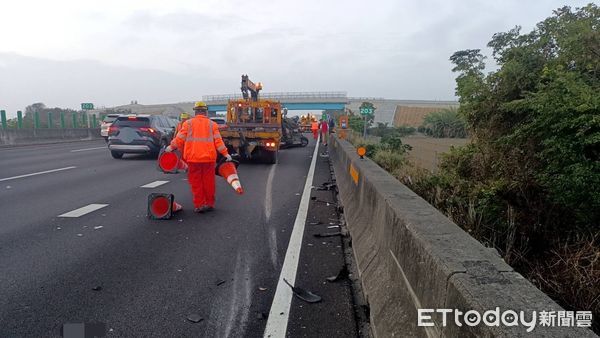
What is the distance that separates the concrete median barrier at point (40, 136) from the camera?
24.8 m

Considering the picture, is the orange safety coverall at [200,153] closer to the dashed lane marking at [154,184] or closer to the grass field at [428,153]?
the dashed lane marking at [154,184]

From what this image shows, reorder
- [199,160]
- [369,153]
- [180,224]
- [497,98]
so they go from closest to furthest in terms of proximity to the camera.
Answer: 1. [497,98]
2. [180,224]
3. [199,160]
4. [369,153]

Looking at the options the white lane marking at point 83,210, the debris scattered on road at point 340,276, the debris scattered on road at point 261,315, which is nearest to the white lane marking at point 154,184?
the white lane marking at point 83,210

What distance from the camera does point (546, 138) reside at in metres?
4.45

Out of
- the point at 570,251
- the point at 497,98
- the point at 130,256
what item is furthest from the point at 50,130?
the point at 570,251

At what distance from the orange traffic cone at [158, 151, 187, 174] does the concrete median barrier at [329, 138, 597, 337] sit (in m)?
4.56

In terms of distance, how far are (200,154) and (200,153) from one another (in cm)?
2

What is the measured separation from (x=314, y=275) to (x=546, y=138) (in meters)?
2.76

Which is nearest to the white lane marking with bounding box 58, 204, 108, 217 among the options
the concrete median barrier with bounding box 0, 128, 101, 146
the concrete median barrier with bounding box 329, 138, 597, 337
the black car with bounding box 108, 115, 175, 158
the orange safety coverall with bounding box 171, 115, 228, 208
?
the orange safety coverall with bounding box 171, 115, 228, 208

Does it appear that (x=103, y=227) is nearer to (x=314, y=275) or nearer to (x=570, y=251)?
(x=314, y=275)

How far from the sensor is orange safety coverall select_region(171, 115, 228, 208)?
7.54m

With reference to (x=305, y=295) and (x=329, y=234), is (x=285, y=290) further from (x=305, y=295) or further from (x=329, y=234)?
(x=329, y=234)

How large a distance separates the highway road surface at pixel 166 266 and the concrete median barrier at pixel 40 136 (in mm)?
18965

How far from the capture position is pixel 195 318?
3.57m
